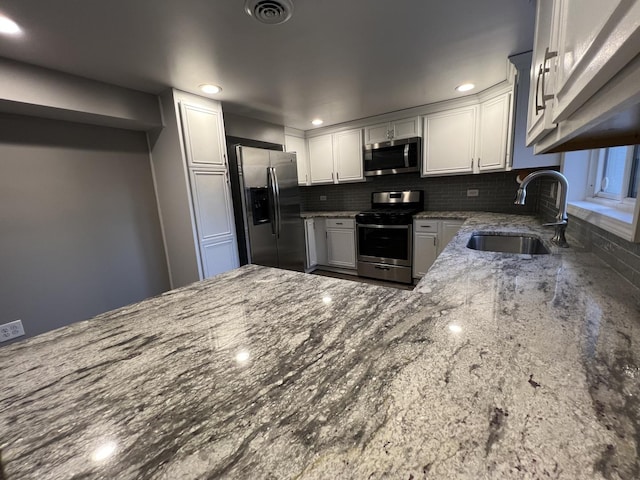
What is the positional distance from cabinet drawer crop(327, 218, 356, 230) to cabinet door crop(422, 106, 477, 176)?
1.13m

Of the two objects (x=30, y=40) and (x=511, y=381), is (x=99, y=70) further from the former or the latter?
(x=511, y=381)

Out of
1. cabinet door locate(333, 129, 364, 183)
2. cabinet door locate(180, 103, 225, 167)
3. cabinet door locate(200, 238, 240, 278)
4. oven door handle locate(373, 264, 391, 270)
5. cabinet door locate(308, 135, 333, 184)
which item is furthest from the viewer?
cabinet door locate(308, 135, 333, 184)

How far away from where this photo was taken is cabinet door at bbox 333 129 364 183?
3717mm

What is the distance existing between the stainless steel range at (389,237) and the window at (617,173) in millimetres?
1679

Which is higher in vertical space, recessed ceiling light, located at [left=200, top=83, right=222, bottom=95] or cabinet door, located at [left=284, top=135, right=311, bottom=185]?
recessed ceiling light, located at [left=200, top=83, right=222, bottom=95]

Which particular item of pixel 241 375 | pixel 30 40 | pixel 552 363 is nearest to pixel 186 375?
pixel 241 375

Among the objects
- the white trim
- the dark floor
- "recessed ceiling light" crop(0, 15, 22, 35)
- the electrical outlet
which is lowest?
the dark floor

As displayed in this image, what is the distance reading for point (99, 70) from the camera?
1.91 m

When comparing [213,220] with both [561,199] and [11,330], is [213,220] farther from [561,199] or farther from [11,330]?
[561,199]

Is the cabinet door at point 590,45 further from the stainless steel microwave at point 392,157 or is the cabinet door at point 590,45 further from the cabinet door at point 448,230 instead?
the stainless steel microwave at point 392,157

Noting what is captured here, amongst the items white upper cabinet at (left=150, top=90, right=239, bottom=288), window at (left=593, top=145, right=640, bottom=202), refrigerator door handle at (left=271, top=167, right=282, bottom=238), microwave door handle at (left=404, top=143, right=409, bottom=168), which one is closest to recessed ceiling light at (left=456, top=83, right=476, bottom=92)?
microwave door handle at (left=404, top=143, right=409, bottom=168)

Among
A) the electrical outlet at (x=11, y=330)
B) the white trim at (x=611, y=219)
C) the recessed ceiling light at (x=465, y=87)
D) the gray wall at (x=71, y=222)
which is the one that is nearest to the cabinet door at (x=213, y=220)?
Result: the gray wall at (x=71, y=222)

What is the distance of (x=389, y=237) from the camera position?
3393mm

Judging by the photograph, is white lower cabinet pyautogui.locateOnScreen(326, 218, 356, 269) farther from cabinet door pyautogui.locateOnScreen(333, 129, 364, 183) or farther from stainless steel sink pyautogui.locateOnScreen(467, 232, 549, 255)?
stainless steel sink pyautogui.locateOnScreen(467, 232, 549, 255)
